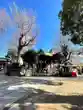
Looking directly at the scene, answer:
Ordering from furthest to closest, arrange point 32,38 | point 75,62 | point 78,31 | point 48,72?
point 75,62, point 32,38, point 48,72, point 78,31

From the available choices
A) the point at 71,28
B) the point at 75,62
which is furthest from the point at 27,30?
the point at 71,28

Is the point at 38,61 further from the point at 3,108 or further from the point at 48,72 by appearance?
the point at 3,108

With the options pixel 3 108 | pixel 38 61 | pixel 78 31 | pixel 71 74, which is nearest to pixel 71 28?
pixel 78 31

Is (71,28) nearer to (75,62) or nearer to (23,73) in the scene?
(23,73)

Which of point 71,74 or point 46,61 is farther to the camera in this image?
point 46,61

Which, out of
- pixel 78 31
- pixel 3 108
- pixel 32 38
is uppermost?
pixel 32 38

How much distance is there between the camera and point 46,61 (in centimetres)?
4909

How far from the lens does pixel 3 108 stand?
12.2 meters

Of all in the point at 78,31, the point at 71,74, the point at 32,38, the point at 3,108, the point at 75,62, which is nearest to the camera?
the point at 3,108

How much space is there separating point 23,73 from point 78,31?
2825cm

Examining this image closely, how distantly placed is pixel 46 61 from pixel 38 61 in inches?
66.2

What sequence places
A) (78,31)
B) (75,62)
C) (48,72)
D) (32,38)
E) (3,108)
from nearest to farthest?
(3,108) → (78,31) → (48,72) → (32,38) → (75,62)

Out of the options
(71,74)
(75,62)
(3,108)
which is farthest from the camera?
(75,62)

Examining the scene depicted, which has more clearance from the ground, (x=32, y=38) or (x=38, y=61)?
(x=32, y=38)
